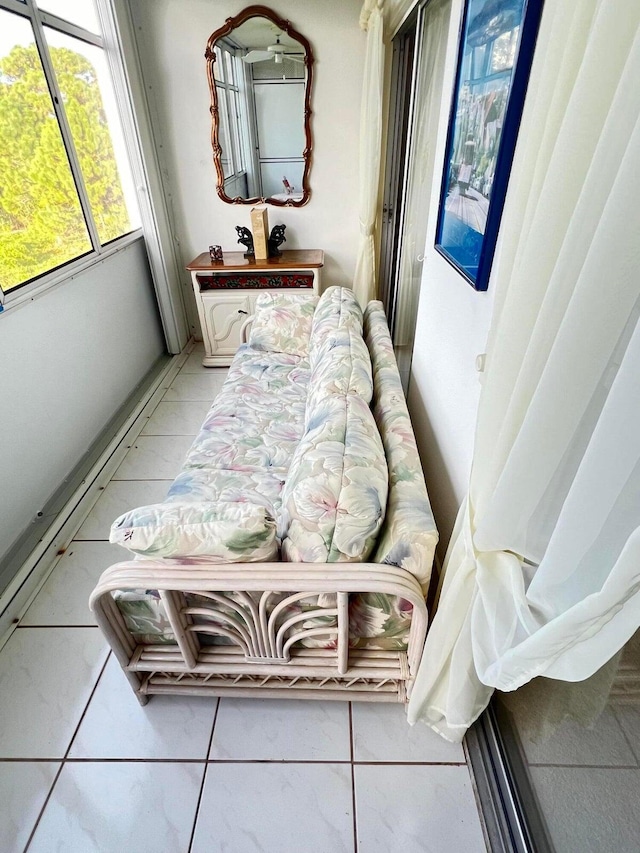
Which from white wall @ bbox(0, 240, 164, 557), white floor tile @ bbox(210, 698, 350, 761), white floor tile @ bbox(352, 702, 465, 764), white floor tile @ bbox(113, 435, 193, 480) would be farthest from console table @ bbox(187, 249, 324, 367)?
white floor tile @ bbox(352, 702, 465, 764)

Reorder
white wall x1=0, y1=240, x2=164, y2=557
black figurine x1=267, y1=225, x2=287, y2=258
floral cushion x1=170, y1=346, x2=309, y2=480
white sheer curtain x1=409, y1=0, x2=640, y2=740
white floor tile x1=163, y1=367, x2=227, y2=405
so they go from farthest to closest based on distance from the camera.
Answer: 1. black figurine x1=267, y1=225, x2=287, y2=258
2. white floor tile x1=163, y1=367, x2=227, y2=405
3. white wall x1=0, y1=240, x2=164, y2=557
4. floral cushion x1=170, y1=346, x2=309, y2=480
5. white sheer curtain x1=409, y1=0, x2=640, y2=740

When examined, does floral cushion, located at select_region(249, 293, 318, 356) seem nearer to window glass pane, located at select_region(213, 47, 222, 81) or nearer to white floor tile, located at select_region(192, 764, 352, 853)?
window glass pane, located at select_region(213, 47, 222, 81)

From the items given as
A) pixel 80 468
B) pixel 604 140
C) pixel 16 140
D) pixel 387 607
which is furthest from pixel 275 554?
pixel 16 140

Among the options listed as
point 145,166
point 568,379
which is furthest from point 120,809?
point 145,166

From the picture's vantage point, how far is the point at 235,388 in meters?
2.27

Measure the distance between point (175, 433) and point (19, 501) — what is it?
0.90 meters

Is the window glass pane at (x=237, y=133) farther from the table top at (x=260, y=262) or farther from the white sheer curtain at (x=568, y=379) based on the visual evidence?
the white sheer curtain at (x=568, y=379)

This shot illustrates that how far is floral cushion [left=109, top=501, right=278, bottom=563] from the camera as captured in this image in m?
1.06

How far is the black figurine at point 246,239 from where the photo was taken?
10.7ft

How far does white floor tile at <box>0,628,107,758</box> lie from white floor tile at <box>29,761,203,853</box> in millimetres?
126

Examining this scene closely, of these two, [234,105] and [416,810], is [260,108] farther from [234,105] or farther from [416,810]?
[416,810]

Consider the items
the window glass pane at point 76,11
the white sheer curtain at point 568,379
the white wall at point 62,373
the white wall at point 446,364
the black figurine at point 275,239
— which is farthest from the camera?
the black figurine at point 275,239

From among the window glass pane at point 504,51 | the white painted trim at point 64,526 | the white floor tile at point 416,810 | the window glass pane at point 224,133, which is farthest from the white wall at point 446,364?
the window glass pane at point 224,133

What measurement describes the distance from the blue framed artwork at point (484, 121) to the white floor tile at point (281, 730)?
1.30m
